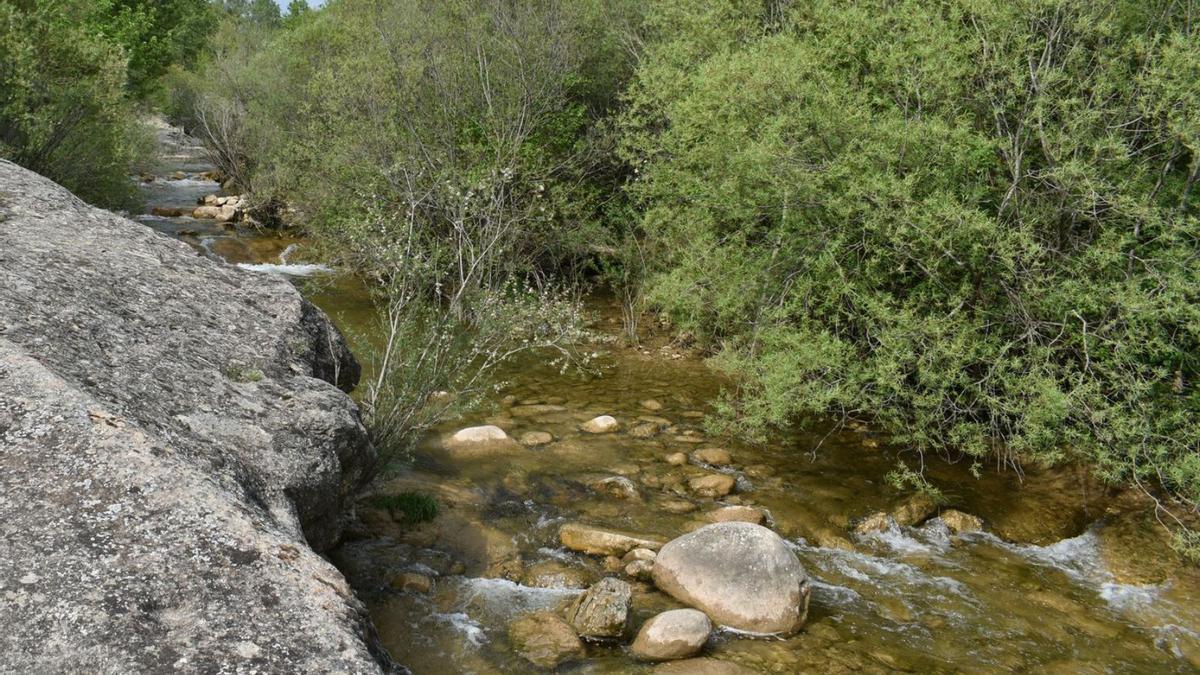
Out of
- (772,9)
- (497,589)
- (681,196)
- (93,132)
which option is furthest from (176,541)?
(93,132)

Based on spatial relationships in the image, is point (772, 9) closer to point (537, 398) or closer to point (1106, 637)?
point (537, 398)

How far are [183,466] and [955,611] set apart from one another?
24.0 ft

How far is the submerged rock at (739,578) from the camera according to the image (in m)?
7.61

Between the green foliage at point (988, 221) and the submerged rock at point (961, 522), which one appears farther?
the submerged rock at point (961, 522)

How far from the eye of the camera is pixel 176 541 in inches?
160

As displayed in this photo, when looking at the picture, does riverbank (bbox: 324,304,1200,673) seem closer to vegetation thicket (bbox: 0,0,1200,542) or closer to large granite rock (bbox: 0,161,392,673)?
vegetation thicket (bbox: 0,0,1200,542)

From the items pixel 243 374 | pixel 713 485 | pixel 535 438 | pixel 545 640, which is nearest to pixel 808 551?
pixel 713 485

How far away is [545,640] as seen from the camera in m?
7.21

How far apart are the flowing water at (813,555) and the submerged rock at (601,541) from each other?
0.15 meters

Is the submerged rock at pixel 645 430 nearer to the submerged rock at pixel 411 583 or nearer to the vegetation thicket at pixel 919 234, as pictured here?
the vegetation thicket at pixel 919 234

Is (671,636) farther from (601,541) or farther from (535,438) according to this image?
(535,438)

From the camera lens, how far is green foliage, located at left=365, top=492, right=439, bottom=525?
8.95 metres

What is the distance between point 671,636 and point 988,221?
6.36 metres

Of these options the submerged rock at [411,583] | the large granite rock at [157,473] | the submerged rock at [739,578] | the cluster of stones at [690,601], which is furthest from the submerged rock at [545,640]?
the large granite rock at [157,473]
